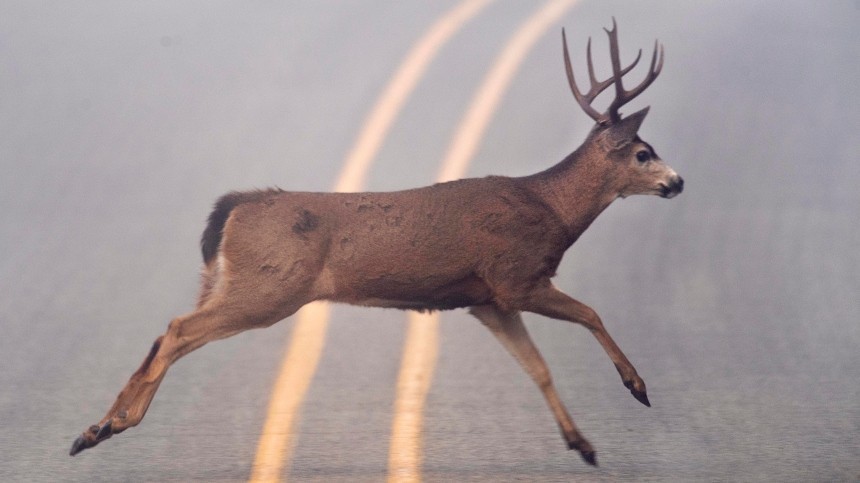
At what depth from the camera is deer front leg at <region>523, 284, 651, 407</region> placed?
26.1 ft

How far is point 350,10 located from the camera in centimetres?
2234

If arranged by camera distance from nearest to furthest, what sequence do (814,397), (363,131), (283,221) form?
1. (283,221)
2. (814,397)
3. (363,131)

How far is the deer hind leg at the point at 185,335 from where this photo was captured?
7633 mm

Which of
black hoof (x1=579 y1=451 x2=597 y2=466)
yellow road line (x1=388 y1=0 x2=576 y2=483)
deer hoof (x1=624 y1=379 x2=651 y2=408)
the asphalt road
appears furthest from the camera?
the asphalt road

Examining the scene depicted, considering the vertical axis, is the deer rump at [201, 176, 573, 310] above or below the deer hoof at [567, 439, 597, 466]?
above

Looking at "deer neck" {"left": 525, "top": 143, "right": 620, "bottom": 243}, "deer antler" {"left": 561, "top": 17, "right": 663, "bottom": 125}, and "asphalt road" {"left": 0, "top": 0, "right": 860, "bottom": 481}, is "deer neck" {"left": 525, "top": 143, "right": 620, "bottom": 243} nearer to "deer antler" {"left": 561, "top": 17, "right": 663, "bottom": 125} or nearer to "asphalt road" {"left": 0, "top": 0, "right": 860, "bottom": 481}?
"deer antler" {"left": 561, "top": 17, "right": 663, "bottom": 125}

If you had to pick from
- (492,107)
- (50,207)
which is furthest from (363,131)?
(50,207)

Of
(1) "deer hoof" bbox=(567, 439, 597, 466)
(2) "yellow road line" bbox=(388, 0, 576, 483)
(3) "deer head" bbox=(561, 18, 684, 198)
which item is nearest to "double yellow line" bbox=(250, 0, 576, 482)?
(2) "yellow road line" bbox=(388, 0, 576, 483)

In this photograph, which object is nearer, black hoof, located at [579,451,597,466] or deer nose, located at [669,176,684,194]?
black hoof, located at [579,451,597,466]

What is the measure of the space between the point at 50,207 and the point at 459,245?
775 centimetres

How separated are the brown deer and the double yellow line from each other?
784 millimetres

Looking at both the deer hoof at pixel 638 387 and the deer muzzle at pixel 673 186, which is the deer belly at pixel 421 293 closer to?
the deer hoof at pixel 638 387

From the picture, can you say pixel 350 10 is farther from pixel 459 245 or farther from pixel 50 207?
pixel 459 245

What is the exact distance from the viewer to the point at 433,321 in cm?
1202
